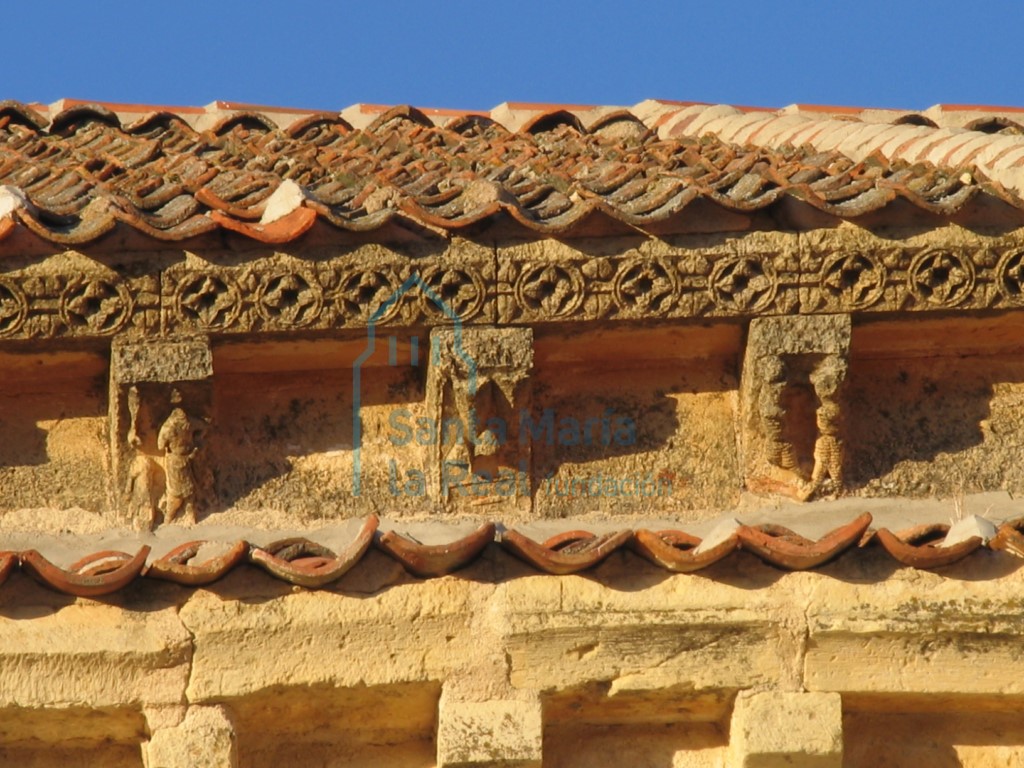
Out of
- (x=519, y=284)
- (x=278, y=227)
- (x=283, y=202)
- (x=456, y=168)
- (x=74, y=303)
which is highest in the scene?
(x=456, y=168)

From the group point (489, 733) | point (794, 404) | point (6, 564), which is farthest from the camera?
point (794, 404)

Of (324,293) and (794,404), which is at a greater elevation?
(324,293)

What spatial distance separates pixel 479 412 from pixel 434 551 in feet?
1.93

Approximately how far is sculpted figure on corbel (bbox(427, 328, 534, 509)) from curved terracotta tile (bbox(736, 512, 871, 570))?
77 cm

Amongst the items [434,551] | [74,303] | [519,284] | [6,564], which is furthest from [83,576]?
[519,284]

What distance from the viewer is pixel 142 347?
6.17 metres

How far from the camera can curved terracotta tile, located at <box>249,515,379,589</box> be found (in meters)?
5.82

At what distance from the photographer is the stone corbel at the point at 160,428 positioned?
243 inches

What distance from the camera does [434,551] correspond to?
586 centimetres

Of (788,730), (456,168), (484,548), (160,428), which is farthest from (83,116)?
(788,730)

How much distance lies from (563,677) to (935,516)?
132 cm

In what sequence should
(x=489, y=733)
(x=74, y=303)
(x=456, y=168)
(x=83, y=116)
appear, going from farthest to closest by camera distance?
(x=83, y=116) < (x=456, y=168) < (x=74, y=303) < (x=489, y=733)

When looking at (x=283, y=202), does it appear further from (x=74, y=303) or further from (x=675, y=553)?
(x=675, y=553)

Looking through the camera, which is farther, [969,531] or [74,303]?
[74,303]
